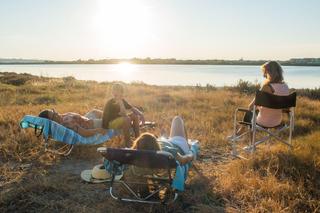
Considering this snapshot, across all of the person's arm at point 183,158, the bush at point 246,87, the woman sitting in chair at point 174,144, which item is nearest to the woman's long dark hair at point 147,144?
the woman sitting in chair at point 174,144

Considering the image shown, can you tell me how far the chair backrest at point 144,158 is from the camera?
3250 mm

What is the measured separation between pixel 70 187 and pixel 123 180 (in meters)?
0.67

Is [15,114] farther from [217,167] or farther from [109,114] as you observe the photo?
[217,167]

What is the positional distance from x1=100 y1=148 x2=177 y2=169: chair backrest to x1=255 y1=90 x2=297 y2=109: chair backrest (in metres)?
2.09

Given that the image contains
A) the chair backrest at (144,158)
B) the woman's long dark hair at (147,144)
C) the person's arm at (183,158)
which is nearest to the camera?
the chair backrest at (144,158)

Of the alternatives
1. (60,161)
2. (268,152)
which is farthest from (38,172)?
(268,152)

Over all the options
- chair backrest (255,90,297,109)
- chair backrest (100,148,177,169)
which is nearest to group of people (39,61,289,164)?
chair backrest (255,90,297,109)

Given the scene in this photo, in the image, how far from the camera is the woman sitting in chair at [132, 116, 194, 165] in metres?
3.51

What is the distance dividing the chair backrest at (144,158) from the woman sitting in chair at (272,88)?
7.59 feet

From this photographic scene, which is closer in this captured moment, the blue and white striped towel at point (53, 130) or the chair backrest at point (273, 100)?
the chair backrest at point (273, 100)

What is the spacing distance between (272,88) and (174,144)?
1.76 metres

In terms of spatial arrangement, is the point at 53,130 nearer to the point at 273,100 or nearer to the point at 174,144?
the point at 174,144

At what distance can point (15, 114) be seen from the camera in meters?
7.59

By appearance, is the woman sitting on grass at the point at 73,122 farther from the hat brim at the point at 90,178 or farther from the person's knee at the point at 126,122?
the hat brim at the point at 90,178
